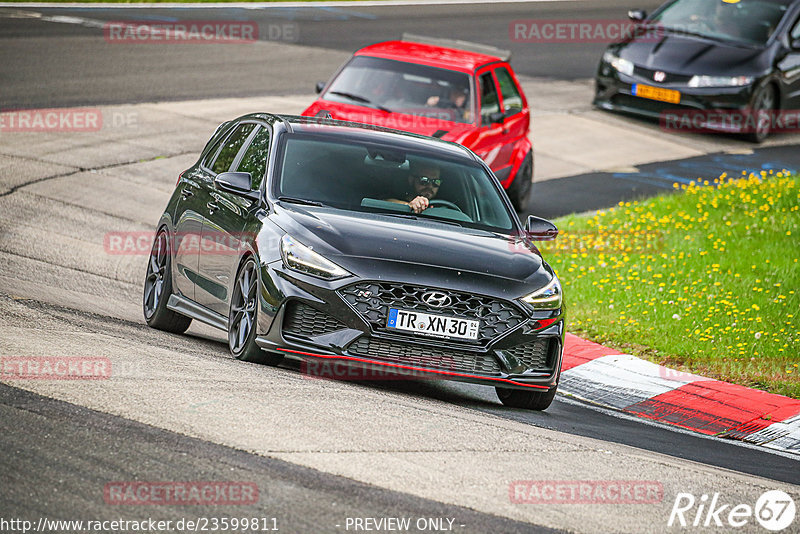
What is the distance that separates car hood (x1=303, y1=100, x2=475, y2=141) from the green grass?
1699mm

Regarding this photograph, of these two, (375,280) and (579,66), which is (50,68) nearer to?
(579,66)

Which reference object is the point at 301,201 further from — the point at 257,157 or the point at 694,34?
the point at 694,34

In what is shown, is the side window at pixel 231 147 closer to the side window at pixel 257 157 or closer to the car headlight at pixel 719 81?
the side window at pixel 257 157

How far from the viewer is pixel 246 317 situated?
8125 millimetres

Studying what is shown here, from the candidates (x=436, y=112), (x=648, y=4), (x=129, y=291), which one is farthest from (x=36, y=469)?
(x=648, y=4)

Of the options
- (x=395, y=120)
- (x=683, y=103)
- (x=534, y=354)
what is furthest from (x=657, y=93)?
(x=534, y=354)

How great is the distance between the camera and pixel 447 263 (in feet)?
25.4

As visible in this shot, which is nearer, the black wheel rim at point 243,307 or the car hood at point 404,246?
the car hood at point 404,246

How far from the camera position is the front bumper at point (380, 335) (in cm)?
754

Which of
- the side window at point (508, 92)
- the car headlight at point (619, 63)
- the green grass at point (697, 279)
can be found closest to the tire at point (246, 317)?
the green grass at point (697, 279)

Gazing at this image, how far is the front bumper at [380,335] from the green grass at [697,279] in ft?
9.27

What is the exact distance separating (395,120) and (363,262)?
6780mm

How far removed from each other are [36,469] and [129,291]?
6.03 meters

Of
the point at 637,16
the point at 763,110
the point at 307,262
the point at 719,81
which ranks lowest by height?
the point at 763,110
